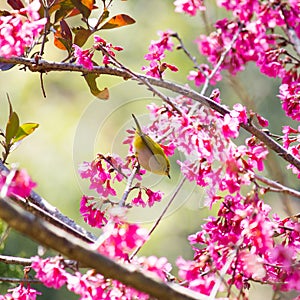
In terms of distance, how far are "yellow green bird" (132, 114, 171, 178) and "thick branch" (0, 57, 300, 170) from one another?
171 mm

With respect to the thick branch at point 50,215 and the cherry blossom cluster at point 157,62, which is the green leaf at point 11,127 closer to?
the thick branch at point 50,215

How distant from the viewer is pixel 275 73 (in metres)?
1.88

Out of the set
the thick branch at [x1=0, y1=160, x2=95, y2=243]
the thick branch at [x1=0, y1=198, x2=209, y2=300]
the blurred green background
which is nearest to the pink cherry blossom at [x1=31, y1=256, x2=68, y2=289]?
the thick branch at [x1=0, y1=160, x2=95, y2=243]

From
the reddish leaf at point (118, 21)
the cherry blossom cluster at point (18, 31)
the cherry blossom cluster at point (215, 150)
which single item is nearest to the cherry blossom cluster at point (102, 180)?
the cherry blossom cluster at point (215, 150)

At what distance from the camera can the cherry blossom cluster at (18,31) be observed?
1285 mm

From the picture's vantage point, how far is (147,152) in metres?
1.54

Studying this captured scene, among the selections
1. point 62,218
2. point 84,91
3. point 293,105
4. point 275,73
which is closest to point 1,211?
point 62,218

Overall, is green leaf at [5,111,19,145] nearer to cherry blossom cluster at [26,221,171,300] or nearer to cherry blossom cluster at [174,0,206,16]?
cherry blossom cluster at [26,221,171,300]

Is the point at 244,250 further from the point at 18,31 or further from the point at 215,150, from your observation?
the point at 18,31

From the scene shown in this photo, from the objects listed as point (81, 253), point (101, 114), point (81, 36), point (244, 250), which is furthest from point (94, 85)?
point (101, 114)

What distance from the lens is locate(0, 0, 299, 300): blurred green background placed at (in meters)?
7.29

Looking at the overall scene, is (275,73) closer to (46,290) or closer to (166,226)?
(46,290)

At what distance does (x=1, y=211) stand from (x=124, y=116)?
290 inches

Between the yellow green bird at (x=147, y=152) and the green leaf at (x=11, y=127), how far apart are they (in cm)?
28
